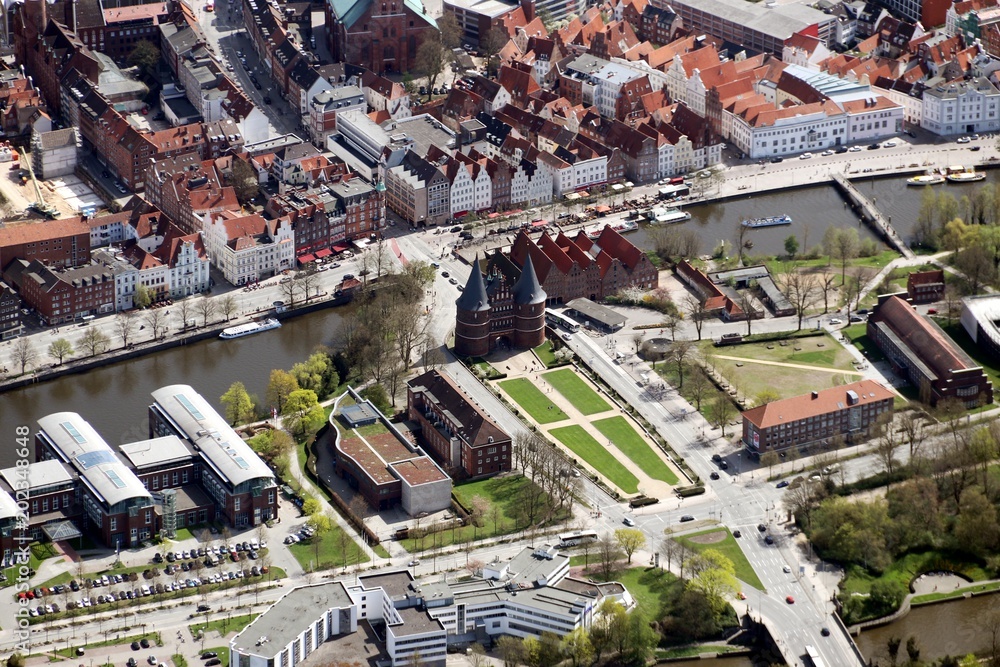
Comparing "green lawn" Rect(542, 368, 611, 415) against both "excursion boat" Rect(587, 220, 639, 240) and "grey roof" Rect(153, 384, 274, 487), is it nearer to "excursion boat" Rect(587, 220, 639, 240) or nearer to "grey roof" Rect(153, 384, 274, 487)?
"grey roof" Rect(153, 384, 274, 487)

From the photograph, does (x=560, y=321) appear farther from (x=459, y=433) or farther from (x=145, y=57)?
(x=145, y=57)

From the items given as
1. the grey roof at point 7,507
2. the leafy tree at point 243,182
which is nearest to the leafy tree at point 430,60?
the leafy tree at point 243,182

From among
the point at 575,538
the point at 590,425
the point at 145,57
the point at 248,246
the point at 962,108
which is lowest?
the point at 575,538

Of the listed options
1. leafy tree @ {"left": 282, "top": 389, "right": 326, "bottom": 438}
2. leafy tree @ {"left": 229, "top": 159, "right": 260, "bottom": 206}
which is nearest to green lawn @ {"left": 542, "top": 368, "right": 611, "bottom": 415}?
leafy tree @ {"left": 282, "top": 389, "right": 326, "bottom": 438}

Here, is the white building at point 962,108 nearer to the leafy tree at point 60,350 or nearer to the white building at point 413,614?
the leafy tree at point 60,350

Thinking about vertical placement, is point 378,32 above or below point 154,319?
above

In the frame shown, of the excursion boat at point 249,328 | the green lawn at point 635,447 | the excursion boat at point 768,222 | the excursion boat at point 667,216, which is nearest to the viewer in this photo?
the green lawn at point 635,447

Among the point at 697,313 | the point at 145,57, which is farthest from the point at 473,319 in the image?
the point at 145,57
